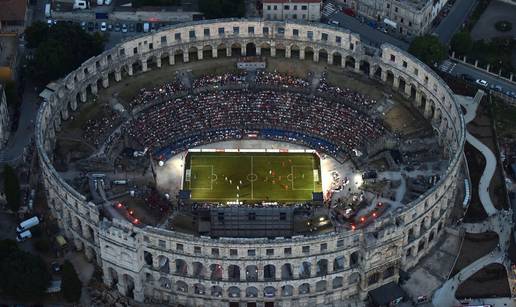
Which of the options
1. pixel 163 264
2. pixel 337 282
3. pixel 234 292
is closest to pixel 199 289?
pixel 234 292

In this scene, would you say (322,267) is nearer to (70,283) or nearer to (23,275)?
(70,283)

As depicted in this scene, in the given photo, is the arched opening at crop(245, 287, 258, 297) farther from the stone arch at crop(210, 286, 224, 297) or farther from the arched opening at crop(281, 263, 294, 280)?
the arched opening at crop(281, 263, 294, 280)

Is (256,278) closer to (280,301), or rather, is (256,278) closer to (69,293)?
(280,301)

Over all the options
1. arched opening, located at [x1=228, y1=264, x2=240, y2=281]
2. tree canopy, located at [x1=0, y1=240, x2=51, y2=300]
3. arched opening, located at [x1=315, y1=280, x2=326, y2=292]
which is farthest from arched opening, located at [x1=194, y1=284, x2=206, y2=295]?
tree canopy, located at [x1=0, y1=240, x2=51, y2=300]

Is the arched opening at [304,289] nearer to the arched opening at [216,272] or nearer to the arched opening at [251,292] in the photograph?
the arched opening at [251,292]

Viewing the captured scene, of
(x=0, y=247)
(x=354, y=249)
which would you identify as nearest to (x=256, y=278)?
(x=354, y=249)
